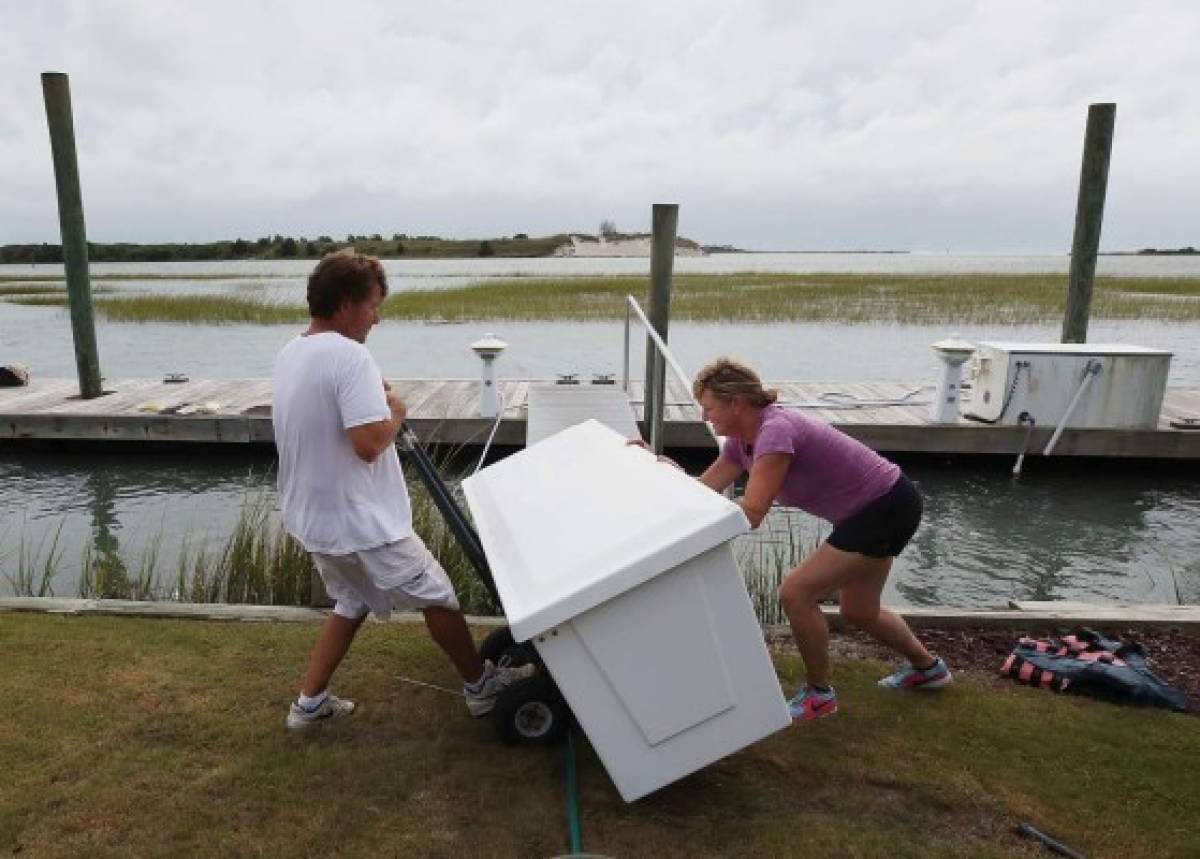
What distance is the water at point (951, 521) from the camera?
7.35 m

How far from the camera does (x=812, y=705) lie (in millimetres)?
3395

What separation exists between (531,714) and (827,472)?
4.63 ft

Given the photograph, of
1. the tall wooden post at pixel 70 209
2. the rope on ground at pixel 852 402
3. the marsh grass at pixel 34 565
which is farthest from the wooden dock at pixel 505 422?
the marsh grass at pixel 34 565

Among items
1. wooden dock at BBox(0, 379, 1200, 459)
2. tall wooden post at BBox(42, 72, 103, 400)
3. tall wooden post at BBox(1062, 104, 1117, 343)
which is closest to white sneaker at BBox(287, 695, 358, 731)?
wooden dock at BBox(0, 379, 1200, 459)

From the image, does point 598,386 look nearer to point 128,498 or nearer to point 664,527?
point 128,498

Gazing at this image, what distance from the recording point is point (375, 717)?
3.44 meters

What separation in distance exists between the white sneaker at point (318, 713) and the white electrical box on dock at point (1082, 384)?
332 inches

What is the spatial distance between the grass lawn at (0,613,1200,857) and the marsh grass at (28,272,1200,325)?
2300 centimetres

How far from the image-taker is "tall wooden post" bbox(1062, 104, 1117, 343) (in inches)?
405

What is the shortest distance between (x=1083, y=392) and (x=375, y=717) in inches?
A: 347

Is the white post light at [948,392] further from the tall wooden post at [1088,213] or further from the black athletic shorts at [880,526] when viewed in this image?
the black athletic shorts at [880,526]

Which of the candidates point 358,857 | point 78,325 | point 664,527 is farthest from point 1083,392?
point 78,325

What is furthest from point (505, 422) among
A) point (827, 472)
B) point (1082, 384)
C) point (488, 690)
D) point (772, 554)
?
point (827, 472)

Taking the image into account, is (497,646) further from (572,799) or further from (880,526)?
(880,526)
